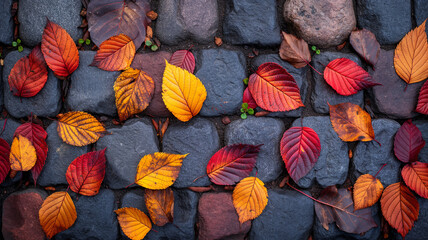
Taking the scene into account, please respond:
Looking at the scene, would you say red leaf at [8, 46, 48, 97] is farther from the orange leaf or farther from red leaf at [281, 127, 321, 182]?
red leaf at [281, 127, 321, 182]

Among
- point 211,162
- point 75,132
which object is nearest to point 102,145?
point 75,132

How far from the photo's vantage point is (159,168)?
1500mm

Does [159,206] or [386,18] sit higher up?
[386,18]

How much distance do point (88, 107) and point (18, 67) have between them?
427mm

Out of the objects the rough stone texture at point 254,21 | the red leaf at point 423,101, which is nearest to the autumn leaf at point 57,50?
the rough stone texture at point 254,21

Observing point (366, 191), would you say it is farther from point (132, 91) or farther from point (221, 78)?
point (132, 91)

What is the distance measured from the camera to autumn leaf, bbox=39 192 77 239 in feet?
4.92

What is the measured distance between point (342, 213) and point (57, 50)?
70.9 inches

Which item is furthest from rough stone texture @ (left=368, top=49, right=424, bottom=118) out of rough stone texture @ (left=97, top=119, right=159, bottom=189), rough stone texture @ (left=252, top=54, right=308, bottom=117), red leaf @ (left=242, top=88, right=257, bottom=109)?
rough stone texture @ (left=97, top=119, right=159, bottom=189)

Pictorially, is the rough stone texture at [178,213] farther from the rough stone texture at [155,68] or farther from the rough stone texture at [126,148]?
the rough stone texture at [155,68]

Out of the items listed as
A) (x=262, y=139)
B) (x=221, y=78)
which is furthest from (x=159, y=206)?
(x=221, y=78)

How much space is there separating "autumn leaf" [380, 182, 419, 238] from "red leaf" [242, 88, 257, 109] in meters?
0.88

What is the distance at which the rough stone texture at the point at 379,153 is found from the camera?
62.6 inches

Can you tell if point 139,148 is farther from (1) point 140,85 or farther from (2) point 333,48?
(2) point 333,48
